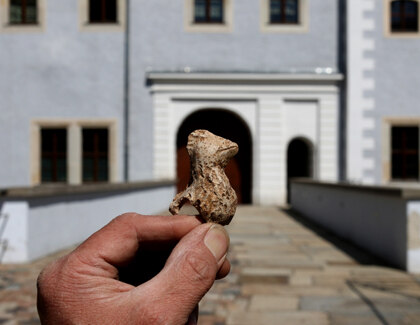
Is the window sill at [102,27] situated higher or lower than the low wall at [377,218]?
higher

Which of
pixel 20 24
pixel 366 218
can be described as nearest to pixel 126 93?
pixel 20 24

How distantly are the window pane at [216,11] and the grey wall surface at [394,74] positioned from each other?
564 cm

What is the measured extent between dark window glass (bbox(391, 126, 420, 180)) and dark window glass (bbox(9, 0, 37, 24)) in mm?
14145

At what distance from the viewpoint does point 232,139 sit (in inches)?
875

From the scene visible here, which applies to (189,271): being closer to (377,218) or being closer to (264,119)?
(377,218)

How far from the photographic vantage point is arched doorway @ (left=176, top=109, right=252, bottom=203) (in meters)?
22.1

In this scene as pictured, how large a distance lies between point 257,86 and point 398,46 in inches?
210

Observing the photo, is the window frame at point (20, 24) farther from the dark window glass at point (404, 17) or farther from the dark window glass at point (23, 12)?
the dark window glass at point (404, 17)

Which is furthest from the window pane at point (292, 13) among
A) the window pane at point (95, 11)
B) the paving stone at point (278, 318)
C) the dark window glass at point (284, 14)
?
the paving stone at point (278, 318)

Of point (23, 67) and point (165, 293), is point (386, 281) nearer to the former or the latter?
point (165, 293)

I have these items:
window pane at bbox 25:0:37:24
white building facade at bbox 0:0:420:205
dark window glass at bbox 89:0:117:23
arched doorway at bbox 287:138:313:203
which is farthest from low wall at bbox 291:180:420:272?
window pane at bbox 25:0:37:24

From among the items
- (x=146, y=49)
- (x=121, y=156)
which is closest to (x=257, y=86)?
(x=146, y=49)

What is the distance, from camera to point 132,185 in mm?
A: 14477

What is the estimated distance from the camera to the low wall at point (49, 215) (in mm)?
9188
